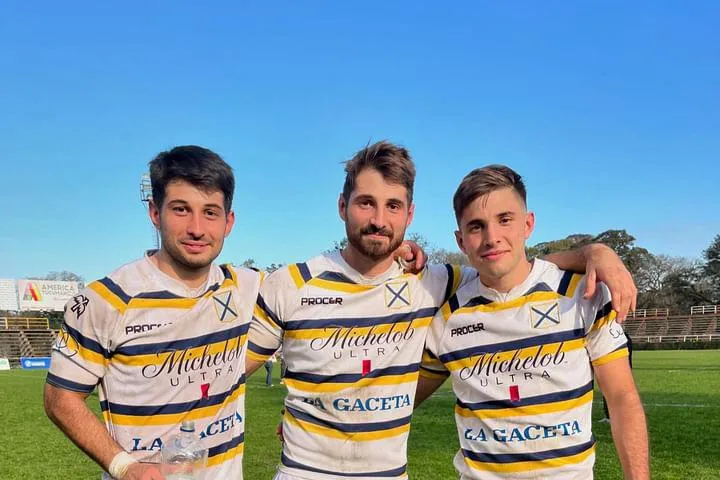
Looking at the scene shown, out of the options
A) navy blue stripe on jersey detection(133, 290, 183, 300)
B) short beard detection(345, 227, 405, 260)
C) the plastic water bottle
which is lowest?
the plastic water bottle

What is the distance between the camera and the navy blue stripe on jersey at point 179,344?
2.77 meters

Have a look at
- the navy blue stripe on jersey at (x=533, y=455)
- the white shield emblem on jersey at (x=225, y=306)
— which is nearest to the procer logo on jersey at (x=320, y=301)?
the white shield emblem on jersey at (x=225, y=306)

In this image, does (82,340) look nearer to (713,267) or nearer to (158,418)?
(158,418)

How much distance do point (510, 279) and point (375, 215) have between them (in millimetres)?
779

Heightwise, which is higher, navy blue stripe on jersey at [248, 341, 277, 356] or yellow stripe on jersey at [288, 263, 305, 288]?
yellow stripe on jersey at [288, 263, 305, 288]

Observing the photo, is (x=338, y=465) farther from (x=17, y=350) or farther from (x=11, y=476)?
(x=17, y=350)

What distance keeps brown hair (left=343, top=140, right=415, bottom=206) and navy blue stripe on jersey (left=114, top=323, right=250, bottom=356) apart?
966mm

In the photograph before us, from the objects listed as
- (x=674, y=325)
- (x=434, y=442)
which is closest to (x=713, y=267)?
(x=674, y=325)

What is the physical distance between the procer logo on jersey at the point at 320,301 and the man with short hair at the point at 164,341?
0.42 meters

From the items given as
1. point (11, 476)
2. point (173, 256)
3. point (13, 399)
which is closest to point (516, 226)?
point (173, 256)

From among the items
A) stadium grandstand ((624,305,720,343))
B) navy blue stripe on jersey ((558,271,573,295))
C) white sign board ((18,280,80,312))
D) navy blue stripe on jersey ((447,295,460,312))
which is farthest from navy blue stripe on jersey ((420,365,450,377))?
white sign board ((18,280,80,312))

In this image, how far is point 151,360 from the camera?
2.80m

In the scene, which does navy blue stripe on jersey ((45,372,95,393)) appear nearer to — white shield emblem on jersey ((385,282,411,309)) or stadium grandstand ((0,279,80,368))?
white shield emblem on jersey ((385,282,411,309))

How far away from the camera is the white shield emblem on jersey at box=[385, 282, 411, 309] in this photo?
3201 millimetres
